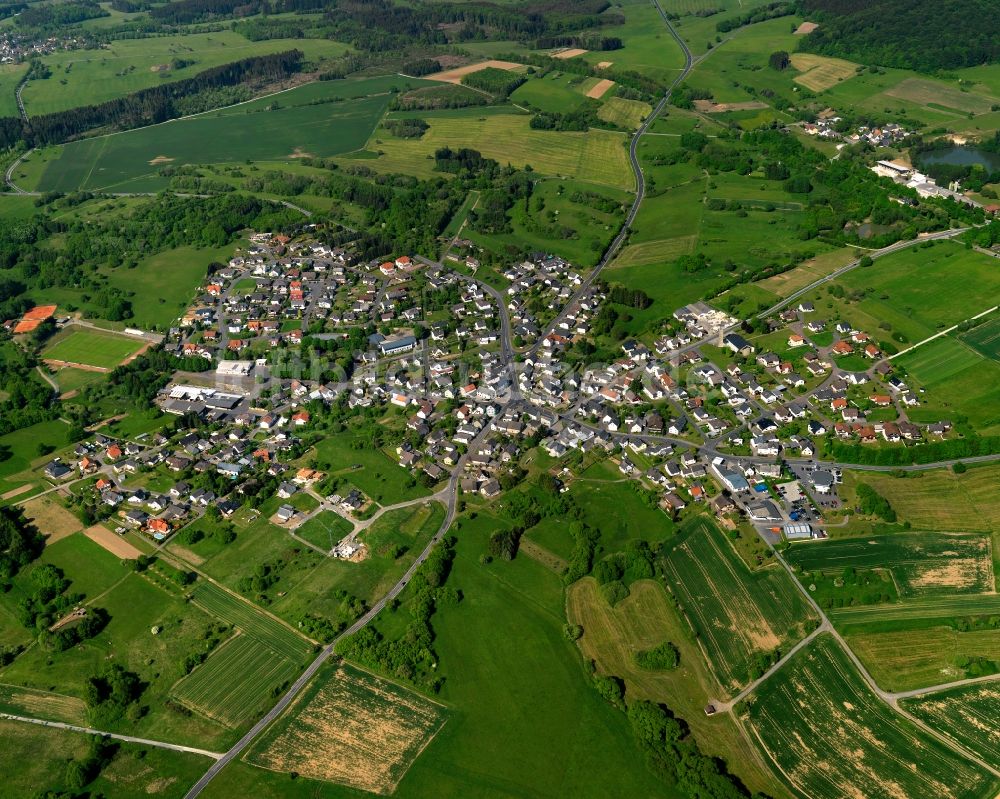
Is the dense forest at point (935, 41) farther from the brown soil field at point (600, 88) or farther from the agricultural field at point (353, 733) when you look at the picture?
the agricultural field at point (353, 733)

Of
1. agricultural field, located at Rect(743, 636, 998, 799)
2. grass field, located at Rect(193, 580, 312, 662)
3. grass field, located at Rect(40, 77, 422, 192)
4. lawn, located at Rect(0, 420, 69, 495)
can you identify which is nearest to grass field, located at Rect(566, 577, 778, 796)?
agricultural field, located at Rect(743, 636, 998, 799)

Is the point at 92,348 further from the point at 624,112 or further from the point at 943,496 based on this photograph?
the point at 624,112

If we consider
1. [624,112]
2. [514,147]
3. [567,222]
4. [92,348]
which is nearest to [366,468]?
[92,348]

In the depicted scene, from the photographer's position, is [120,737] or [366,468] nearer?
[120,737]

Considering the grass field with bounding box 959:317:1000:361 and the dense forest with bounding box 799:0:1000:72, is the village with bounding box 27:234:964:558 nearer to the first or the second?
the grass field with bounding box 959:317:1000:361

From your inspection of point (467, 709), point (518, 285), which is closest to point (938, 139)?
point (518, 285)

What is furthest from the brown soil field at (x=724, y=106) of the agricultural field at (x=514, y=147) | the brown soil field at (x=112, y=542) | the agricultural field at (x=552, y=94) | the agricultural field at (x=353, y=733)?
the agricultural field at (x=353, y=733)

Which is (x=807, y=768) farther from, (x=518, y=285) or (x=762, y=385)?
(x=518, y=285)
